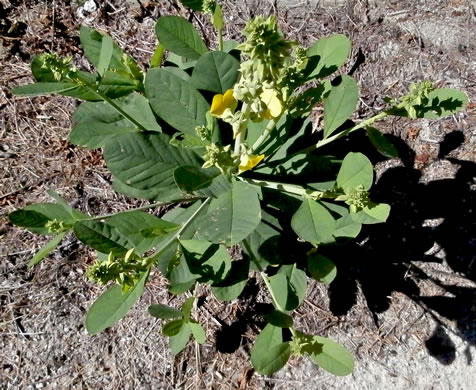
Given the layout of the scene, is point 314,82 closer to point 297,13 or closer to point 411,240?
point 297,13

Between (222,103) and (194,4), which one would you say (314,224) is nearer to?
(222,103)

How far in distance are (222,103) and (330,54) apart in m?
0.60

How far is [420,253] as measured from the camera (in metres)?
2.63

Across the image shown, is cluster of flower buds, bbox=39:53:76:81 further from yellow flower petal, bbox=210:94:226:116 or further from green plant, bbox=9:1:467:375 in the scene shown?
yellow flower petal, bbox=210:94:226:116

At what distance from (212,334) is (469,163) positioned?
148cm

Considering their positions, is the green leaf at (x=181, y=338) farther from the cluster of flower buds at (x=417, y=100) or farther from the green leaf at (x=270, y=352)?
the cluster of flower buds at (x=417, y=100)

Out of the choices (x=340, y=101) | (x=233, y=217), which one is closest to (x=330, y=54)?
(x=340, y=101)

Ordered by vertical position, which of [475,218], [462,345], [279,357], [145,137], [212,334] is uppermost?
[145,137]

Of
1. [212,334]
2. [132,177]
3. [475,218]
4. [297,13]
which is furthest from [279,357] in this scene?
[297,13]

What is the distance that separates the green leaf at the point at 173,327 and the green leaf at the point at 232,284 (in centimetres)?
23

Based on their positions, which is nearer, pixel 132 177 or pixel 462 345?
pixel 132 177

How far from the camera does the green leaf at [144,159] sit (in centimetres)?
185

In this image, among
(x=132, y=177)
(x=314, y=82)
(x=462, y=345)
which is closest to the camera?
(x=132, y=177)

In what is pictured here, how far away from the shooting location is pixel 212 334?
105 inches
